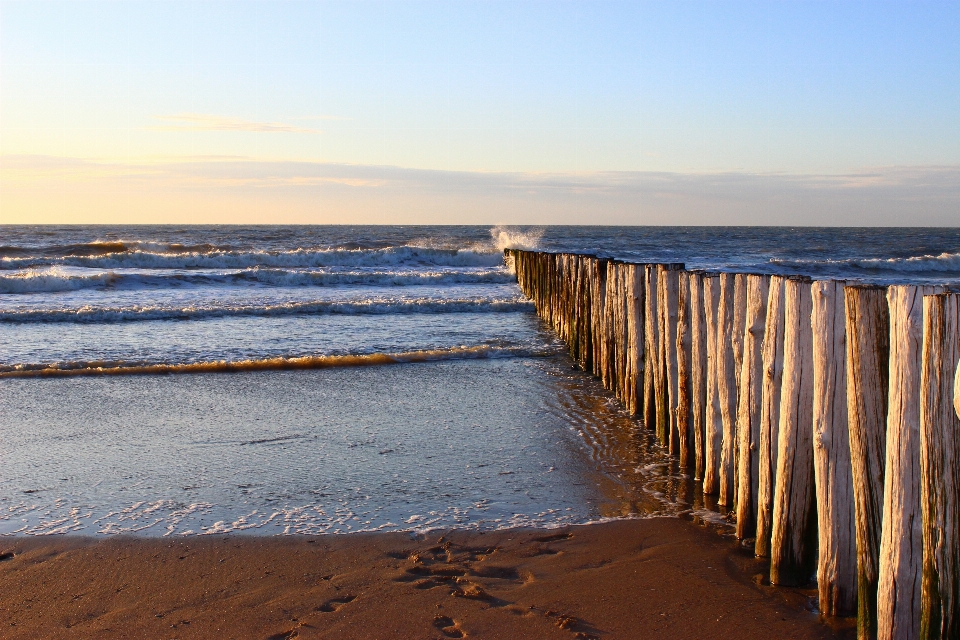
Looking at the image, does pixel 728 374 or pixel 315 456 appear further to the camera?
pixel 315 456

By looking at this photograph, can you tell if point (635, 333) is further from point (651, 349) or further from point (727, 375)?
point (727, 375)

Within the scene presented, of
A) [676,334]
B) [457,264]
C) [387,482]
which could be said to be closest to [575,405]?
[676,334]

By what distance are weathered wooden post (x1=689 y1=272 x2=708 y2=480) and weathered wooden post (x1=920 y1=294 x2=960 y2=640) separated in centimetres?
223

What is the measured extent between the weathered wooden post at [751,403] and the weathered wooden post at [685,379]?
45.1 inches

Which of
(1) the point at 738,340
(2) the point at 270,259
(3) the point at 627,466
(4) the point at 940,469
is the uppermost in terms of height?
(1) the point at 738,340

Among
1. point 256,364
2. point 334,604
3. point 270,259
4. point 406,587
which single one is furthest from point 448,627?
point 270,259

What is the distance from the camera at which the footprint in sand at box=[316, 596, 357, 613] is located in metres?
3.39

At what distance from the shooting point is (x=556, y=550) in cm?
398

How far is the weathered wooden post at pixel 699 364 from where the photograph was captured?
193 inches

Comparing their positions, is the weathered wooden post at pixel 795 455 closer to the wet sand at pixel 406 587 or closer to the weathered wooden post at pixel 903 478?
the wet sand at pixel 406 587

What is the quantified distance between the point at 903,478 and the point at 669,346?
2882mm

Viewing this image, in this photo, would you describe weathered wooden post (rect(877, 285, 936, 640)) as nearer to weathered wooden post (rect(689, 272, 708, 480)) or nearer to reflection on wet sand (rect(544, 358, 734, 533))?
reflection on wet sand (rect(544, 358, 734, 533))

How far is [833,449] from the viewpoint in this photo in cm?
313

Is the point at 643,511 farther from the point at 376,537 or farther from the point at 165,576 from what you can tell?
the point at 165,576
